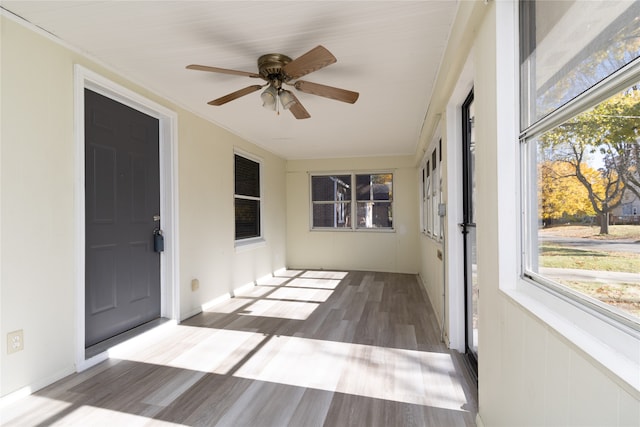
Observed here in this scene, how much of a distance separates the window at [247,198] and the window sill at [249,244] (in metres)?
0.05

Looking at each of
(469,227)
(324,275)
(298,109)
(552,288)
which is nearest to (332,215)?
(324,275)

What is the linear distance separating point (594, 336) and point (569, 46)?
0.82m

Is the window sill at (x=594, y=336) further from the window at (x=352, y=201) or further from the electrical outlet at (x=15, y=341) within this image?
the window at (x=352, y=201)

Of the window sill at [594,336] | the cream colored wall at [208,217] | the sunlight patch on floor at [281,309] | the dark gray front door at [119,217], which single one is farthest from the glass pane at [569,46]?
the cream colored wall at [208,217]

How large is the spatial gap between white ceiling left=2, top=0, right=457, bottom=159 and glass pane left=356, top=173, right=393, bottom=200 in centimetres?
295

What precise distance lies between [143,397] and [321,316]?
6.55ft

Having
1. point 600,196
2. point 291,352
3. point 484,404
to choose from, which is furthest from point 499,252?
point 291,352

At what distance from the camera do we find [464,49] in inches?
78.2

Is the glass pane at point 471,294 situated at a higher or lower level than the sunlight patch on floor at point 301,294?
higher

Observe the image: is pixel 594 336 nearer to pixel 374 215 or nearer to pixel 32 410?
pixel 32 410

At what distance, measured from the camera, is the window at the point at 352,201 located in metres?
6.66

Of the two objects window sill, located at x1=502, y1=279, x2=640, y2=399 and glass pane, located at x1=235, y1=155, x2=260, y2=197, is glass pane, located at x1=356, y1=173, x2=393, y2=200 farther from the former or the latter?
window sill, located at x1=502, y1=279, x2=640, y2=399

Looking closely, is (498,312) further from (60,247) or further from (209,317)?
(209,317)

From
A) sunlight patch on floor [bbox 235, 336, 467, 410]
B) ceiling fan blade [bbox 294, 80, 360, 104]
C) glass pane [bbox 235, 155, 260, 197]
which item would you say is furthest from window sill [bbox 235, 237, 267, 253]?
ceiling fan blade [bbox 294, 80, 360, 104]
